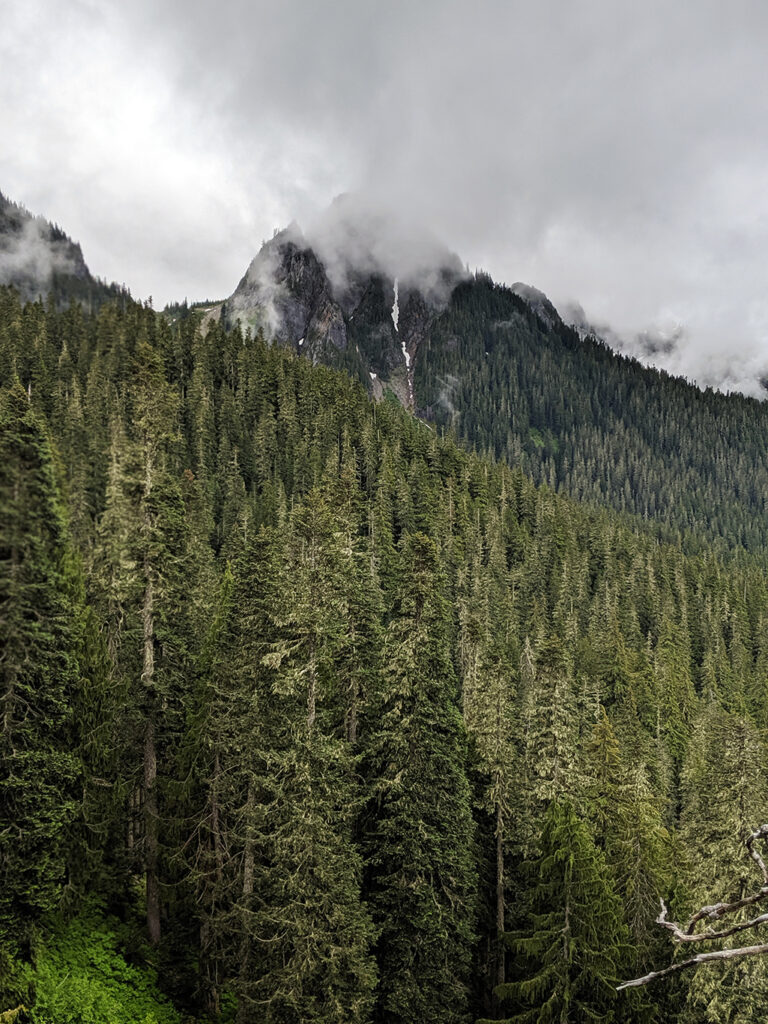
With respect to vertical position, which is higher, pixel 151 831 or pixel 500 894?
pixel 151 831

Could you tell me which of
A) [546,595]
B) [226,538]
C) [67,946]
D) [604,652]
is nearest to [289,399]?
[226,538]

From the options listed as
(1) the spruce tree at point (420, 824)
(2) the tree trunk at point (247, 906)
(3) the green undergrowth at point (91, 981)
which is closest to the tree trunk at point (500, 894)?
(1) the spruce tree at point (420, 824)

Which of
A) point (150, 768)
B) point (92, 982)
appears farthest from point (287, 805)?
point (92, 982)

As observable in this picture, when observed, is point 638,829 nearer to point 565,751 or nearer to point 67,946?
point 565,751

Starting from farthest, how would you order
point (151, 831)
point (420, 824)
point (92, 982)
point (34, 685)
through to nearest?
point (420, 824) → point (151, 831) → point (92, 982) → point (34, 685)

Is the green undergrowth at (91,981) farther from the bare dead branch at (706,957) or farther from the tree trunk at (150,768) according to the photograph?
the bare dead branch at (706,957)

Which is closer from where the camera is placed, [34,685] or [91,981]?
[34,685]

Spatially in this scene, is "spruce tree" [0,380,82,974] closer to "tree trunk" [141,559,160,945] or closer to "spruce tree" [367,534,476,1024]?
"tree trunk" [141,559,160,945]

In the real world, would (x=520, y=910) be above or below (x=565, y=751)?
below

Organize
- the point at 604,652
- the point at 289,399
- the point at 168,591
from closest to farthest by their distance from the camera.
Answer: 1. the point at 168,591
2. the point at 604,652
3. the point at 289,399

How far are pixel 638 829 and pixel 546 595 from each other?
6473 cm

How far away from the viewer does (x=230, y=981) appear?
1873 centimetres

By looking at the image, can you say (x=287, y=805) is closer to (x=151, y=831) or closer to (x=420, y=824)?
(x=420, y=824)

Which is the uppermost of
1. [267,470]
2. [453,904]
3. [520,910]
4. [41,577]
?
[267,470]
